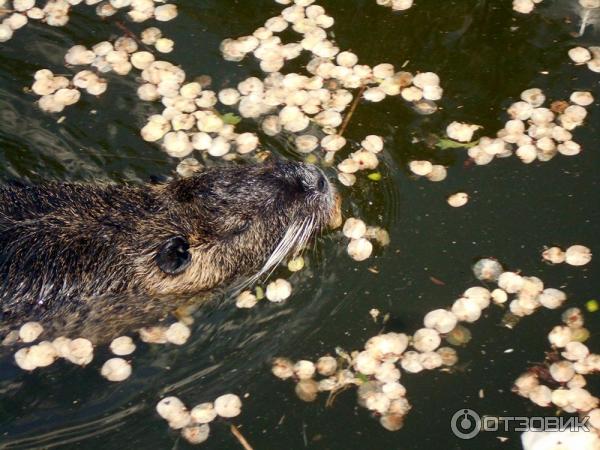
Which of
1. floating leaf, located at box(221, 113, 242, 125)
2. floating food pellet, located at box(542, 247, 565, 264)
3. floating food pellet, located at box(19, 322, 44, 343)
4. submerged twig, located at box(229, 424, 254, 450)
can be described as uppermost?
floating leaf, located at box(221, 113, 242, 125)

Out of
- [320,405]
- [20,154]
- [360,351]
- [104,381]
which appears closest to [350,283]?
[360,351]

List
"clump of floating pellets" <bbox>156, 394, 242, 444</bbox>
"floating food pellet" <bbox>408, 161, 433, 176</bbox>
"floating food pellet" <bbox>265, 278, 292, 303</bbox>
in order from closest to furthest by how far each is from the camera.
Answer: "clump of floating pellets" <bbox>156, 394, 242, 444</bbox> → "floating food pellet" <bbox>265, 278, 292, 303</bbox> → "floating food pellet" <bbox>408, 161, 433, 176</bbox>

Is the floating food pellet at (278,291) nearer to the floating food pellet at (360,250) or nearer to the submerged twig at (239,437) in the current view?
the floating food pellet at (360,250)

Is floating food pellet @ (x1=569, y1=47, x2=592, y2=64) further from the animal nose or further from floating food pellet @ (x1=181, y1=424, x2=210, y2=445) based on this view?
floating food pellet @ (x1=181, y1=424, x2=210, y2=445)

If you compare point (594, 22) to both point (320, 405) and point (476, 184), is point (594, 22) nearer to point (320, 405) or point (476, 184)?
point (476, 184)

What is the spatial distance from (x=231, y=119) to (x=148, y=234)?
106 centimetres

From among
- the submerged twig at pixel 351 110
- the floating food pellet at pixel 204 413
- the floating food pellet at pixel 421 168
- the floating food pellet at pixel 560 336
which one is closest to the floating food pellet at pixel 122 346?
the floating food pellet at pixel 204 413

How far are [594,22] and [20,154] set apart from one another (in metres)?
3.24

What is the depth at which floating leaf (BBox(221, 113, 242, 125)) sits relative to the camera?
4.91 metres

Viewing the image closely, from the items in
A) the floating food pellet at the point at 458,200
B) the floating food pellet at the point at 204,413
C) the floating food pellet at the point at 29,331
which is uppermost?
the floating food pellet at the point at 458,200

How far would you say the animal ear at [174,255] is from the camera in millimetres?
4082

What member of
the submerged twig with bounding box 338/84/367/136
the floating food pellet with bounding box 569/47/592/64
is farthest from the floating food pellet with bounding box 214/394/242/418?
the floating food pellet with bounding box 569/47/592/64

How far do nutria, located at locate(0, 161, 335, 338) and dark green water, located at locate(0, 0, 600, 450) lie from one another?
0.22 m

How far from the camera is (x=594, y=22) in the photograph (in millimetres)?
5098
